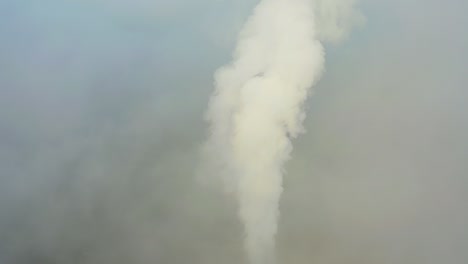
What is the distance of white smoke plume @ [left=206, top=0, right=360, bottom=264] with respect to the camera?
3.94 m

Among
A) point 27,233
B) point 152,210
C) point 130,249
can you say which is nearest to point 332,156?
point 152,210

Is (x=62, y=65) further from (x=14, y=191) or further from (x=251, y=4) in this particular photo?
(x=251, y=4)

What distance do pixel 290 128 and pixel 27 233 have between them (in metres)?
2.56

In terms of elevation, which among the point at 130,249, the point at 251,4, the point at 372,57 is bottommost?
the point at 130,249

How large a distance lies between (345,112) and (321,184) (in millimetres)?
631

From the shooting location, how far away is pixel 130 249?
4.55 metres

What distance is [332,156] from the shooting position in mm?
4297

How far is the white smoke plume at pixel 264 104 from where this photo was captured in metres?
3.94

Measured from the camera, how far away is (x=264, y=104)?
3.94 metres

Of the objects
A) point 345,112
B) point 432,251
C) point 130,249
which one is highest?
point 345,112

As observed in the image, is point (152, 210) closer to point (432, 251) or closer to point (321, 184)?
point (321, 184)

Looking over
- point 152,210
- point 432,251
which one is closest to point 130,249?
point 152,210

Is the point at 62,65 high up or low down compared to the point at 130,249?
up

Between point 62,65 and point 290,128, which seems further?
point 62,65
